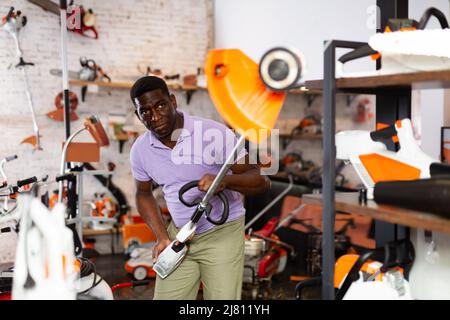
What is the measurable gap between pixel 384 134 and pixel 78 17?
3.27 m

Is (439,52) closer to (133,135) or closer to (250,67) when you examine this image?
(250,67)

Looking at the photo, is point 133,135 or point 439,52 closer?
point 439,52

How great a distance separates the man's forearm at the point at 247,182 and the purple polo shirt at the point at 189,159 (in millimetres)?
175

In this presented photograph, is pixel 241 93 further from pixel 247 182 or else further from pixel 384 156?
pixel 247 182

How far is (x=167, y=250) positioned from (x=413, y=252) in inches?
34.1

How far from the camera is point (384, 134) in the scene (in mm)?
1387

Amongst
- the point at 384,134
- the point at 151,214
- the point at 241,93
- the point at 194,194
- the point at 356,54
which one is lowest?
the point at 151,214

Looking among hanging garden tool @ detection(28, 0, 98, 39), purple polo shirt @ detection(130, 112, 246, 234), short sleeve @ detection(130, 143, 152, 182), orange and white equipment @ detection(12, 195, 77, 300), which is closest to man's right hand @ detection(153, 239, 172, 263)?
purple polo shirt @ detection(130, 112, 246, 234)

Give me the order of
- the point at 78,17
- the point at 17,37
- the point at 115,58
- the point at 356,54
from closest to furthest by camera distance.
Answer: the point at 356,54 < the point at 78,17 < the point at 17,37 < the point at 115,58


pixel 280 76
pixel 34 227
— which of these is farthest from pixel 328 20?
pixel 34 227

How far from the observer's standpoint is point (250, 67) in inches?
49.0

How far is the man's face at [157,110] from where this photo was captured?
6.19 feet

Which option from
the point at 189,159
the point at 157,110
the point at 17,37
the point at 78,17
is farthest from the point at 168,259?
the point at 17,37

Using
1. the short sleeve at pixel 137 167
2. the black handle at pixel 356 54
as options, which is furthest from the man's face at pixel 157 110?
the black handle at pixel 356 54
